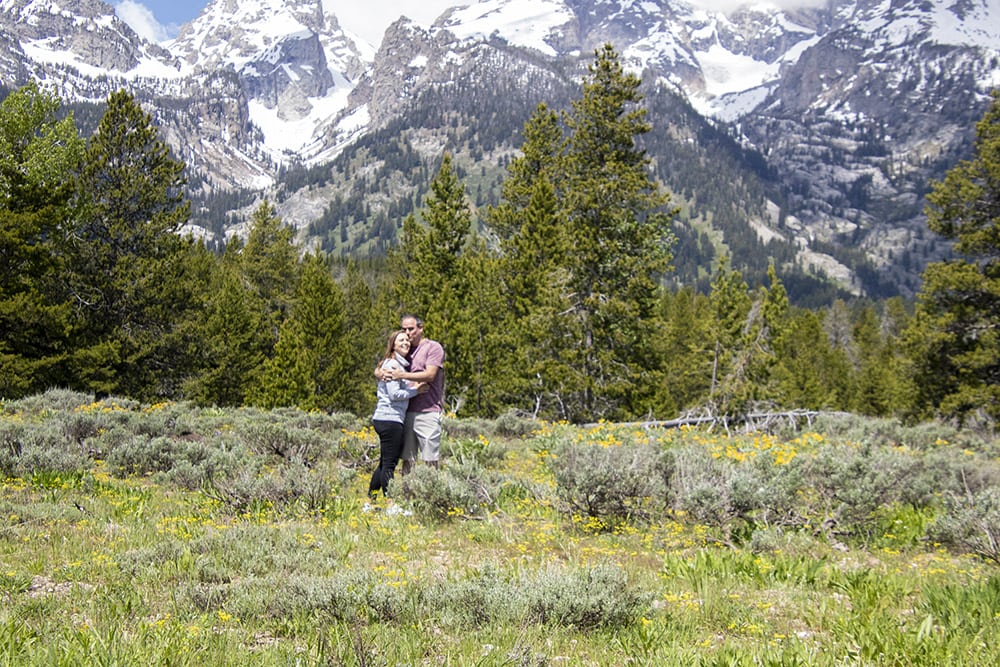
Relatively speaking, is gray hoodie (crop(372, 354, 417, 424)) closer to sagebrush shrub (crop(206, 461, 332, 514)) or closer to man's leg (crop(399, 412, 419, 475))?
man's leg (crop(399, 412, 419, 475))

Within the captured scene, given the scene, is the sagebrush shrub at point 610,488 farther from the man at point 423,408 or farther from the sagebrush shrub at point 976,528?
the sagebrush shrub at point 976,528

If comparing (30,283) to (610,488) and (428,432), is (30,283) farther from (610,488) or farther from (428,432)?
(610,488)

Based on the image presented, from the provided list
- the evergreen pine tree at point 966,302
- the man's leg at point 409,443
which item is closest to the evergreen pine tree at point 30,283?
the man's leg at point 409,443

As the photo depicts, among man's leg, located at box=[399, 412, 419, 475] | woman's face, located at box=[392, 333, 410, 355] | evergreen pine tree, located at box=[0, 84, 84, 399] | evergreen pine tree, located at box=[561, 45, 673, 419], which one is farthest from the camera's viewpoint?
evergreen pine tree, located at box=[561, 45, 673, 419]

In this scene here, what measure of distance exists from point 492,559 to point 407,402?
276 cm

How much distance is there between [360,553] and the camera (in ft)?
16.1

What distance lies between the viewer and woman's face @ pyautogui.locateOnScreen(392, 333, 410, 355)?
288 inches

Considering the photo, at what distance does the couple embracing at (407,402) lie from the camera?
7066 millimetres

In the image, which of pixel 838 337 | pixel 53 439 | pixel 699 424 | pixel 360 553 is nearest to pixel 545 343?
pixel 699 424

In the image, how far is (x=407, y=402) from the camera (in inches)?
285

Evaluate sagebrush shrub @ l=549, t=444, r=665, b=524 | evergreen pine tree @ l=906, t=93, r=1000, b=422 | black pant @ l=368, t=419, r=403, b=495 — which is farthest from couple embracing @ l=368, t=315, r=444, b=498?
evergreen pine tree @ l=906, t=93, r=1000, b=422

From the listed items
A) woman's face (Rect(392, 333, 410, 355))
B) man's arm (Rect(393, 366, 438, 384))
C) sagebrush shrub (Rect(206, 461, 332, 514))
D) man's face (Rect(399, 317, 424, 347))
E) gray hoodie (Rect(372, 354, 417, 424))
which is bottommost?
sagebrush shrub (Rect(206, 461, 332, 514))

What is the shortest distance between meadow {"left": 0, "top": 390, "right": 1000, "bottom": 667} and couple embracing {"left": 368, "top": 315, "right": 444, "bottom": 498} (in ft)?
1.64

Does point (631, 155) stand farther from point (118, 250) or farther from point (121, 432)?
point (118, 250)
